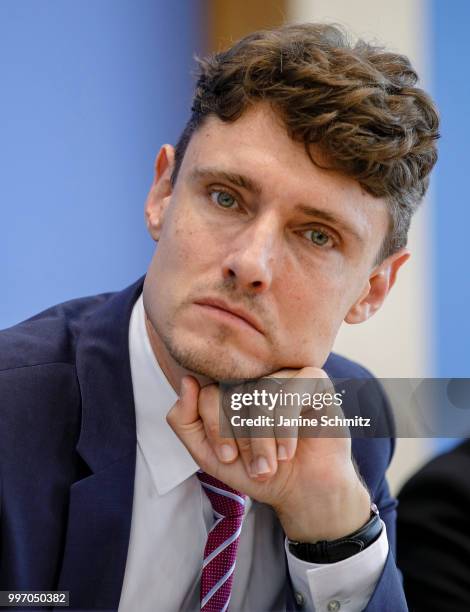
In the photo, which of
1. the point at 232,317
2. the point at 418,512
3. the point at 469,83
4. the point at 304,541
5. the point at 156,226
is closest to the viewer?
the point at 418,512

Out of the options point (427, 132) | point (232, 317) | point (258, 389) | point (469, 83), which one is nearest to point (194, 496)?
point (258, 389)

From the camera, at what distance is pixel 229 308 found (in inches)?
54.5

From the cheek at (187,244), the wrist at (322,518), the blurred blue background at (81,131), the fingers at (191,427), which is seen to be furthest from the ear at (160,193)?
the blurred blue background at (81,131)

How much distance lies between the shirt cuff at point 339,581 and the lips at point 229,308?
473 mm

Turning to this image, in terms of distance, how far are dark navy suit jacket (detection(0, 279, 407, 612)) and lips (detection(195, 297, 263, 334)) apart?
0.25 metres

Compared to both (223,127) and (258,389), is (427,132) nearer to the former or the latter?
(223,127)

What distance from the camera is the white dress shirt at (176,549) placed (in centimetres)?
146

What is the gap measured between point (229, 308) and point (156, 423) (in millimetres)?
303

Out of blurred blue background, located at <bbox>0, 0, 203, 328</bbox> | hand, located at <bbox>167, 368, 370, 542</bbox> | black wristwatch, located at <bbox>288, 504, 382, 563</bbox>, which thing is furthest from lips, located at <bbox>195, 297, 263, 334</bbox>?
blurred blue background, located at <bbox>0, 0, 203, 328</bbox>

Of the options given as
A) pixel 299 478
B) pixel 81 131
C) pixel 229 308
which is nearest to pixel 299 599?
pixel 299 478

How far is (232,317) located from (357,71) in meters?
0.54

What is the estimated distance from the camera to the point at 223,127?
5.06ft

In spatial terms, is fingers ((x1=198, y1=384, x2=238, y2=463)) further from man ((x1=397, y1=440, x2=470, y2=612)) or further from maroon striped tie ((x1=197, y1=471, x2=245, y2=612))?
man ((x1=397, y1=440, x2=470, y2=612))

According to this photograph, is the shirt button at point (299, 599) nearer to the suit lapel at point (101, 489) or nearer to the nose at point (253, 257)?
the suit lapel at point (101, 489)
